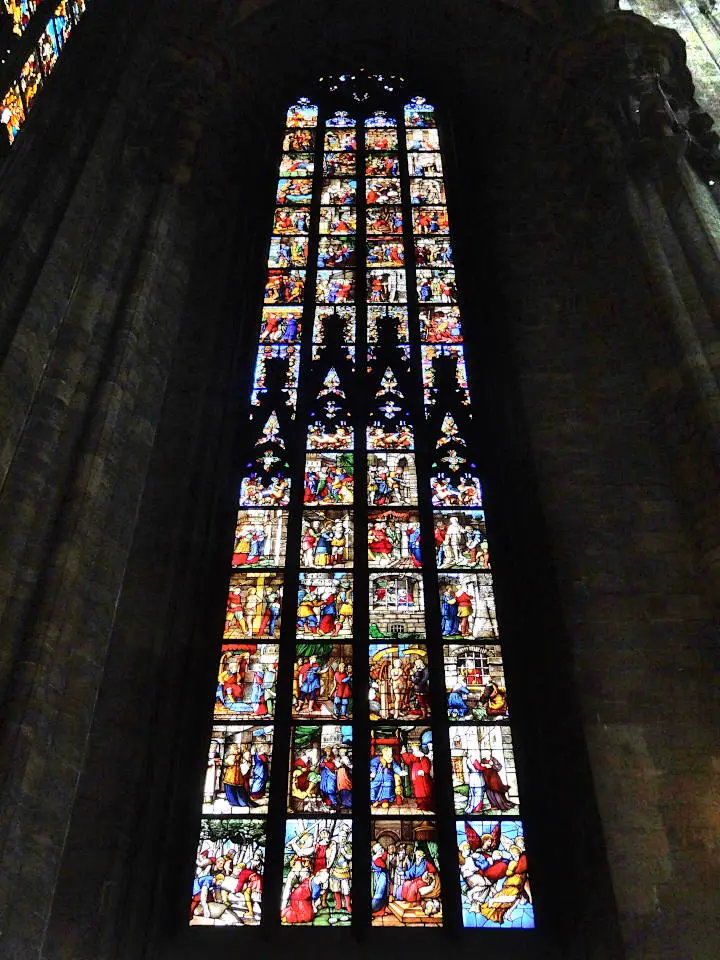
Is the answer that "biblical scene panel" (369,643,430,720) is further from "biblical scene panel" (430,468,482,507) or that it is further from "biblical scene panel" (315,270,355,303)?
"biblical scene panel" (315,270,355,303)

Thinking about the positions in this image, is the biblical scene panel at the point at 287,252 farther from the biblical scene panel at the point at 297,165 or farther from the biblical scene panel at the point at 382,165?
the biblical scene panel at the point at 382,165

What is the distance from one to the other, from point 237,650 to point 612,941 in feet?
10.6

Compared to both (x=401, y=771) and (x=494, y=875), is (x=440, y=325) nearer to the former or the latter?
(x=401, y=771)

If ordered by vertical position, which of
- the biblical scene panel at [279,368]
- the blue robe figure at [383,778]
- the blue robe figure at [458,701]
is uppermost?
the biblical scene panel at [279,368]

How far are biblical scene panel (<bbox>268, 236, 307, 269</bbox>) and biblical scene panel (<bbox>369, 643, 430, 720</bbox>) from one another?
4.84 m

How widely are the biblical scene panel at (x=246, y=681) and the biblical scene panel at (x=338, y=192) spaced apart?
231 inches

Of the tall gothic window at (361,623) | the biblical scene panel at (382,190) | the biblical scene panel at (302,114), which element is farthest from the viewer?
the biblical scene panel at (302,114)

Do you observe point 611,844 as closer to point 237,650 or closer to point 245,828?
point 245,828

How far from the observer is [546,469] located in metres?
8.04

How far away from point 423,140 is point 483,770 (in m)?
8.12

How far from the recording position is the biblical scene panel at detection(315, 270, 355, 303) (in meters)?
10.1

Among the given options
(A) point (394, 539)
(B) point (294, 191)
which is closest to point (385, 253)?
(B) point (294, 191)

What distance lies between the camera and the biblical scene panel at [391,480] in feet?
27.0

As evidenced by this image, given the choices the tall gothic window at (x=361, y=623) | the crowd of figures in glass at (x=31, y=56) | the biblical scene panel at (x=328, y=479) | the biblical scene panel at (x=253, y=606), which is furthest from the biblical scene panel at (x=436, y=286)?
the crowd of figures in glass at (x=31, y=56)
